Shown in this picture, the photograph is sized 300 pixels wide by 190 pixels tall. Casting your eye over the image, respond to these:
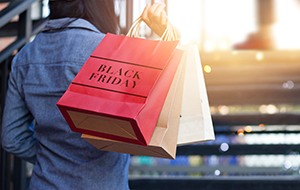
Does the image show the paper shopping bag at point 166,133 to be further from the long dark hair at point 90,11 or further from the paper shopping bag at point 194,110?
the long dark hair at point 90,11

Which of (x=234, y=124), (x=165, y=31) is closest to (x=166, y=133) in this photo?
(x=165, y=31)

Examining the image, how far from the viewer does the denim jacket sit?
746 mm

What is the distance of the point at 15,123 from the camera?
0.83 metres

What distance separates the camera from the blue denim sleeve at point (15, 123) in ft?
2.67

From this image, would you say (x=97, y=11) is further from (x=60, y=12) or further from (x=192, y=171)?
(x=192, y=171)

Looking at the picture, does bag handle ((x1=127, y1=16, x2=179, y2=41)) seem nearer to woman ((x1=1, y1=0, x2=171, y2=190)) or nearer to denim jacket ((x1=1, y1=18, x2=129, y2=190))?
woman ((x1=1, y1=0, x2=171, y2=190))

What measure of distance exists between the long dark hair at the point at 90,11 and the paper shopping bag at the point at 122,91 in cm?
27

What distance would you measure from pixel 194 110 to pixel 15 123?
64 cm

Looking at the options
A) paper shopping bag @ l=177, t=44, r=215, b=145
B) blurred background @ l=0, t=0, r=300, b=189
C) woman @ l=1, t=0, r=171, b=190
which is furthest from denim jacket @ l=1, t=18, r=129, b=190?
blurred background @ l=0, t=0, r=300, b=189

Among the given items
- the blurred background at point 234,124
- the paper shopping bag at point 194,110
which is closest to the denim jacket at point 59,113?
the paper shopping bag at point 194,110

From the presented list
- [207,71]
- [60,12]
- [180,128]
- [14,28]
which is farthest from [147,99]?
[207,71]

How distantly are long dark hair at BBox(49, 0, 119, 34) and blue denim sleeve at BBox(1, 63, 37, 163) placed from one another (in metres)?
0.28

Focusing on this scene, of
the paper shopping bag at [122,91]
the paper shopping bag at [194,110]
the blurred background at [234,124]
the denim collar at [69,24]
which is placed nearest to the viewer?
the paper shopping bag at [122,91]

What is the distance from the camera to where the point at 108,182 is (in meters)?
Answer: 0.76
